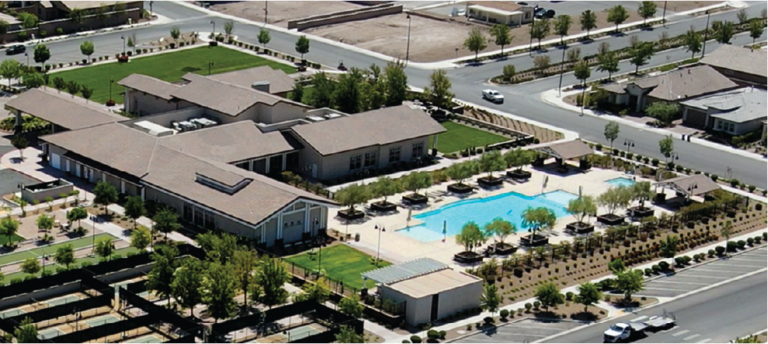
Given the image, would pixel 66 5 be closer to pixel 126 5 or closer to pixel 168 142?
pixel 126 5

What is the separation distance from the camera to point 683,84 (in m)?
141

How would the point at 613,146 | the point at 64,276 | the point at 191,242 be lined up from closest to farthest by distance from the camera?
1. the point at 64,276
2. the point at 191,242
3. the point at 613,146

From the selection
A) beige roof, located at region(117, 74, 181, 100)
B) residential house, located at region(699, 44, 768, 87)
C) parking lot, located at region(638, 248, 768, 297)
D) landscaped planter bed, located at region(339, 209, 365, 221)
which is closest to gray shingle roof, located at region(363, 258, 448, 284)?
landscaped planter bed, located at region(339, 209, 365, 221)

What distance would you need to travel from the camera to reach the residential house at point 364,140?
11325 cm

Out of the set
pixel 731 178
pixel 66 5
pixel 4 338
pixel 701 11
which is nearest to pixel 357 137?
pixel 731 178

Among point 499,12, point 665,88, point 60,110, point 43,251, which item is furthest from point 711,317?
point 499,12

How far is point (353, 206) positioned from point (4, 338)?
3376 cm

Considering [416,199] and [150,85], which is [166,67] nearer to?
[150,85]

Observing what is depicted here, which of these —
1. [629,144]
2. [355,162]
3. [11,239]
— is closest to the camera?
[11,239]

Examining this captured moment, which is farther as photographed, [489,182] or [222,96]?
[222,96]

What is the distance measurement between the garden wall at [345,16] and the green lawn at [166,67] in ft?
46.8

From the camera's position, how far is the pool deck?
97.2 m

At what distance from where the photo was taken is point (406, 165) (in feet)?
388

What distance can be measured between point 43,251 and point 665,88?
232ft
